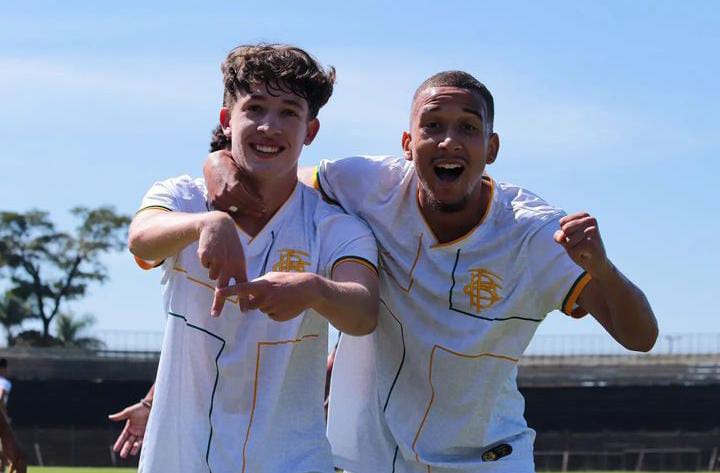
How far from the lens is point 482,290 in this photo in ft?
16.3

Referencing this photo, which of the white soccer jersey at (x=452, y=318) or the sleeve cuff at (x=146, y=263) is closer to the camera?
the sleeve cuff at (x=146, y=263)

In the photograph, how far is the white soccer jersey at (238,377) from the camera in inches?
173

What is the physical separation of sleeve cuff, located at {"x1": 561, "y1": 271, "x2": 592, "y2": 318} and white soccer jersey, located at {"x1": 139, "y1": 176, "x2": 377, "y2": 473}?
822mm

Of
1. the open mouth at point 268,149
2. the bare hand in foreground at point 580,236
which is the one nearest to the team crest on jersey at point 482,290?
the bare hand in foreground at point 580,236

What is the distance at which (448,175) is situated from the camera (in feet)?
16.3

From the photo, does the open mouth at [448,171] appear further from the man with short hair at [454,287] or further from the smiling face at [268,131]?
the smiling face at [268,131]

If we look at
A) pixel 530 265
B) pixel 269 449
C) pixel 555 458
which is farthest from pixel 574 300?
pixel 555 458

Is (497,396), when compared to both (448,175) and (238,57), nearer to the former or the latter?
(448,175)

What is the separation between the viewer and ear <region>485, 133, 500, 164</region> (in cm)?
514

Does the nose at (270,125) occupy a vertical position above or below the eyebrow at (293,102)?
below

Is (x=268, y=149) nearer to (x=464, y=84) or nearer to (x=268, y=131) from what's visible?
(x=268, y=131)

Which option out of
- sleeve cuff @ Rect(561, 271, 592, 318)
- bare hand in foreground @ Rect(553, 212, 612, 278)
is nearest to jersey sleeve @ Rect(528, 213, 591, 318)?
sleeve cuff @ Rect(561, 271, 592, 318)

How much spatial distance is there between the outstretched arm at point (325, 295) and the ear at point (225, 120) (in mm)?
769

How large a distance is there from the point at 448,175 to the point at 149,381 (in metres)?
37.7
